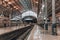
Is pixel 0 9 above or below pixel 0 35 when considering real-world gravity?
above

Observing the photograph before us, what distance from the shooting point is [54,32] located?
8531 millimetres

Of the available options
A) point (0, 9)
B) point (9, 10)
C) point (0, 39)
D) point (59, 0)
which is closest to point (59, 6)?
point (59, 0)

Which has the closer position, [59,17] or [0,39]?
[0,39]

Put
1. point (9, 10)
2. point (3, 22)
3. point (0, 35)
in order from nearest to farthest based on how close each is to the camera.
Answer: point (0, 35) < point (3, 22) < point (9, 10)

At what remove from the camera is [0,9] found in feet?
121

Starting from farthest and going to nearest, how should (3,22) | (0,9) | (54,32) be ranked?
(0,9), (3,22), (54,32)

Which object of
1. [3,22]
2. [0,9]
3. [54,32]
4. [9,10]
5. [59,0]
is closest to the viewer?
[54,32]

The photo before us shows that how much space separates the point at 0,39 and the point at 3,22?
57.5 feet

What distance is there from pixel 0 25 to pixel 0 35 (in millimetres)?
16456

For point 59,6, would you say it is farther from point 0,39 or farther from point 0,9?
point 0,9

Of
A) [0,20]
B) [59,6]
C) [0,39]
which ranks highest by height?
[59,6]

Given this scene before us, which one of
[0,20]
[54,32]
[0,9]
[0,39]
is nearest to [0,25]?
[0,20]

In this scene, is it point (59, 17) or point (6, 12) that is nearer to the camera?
point (59, 17)

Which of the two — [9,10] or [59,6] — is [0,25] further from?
[9,10]
